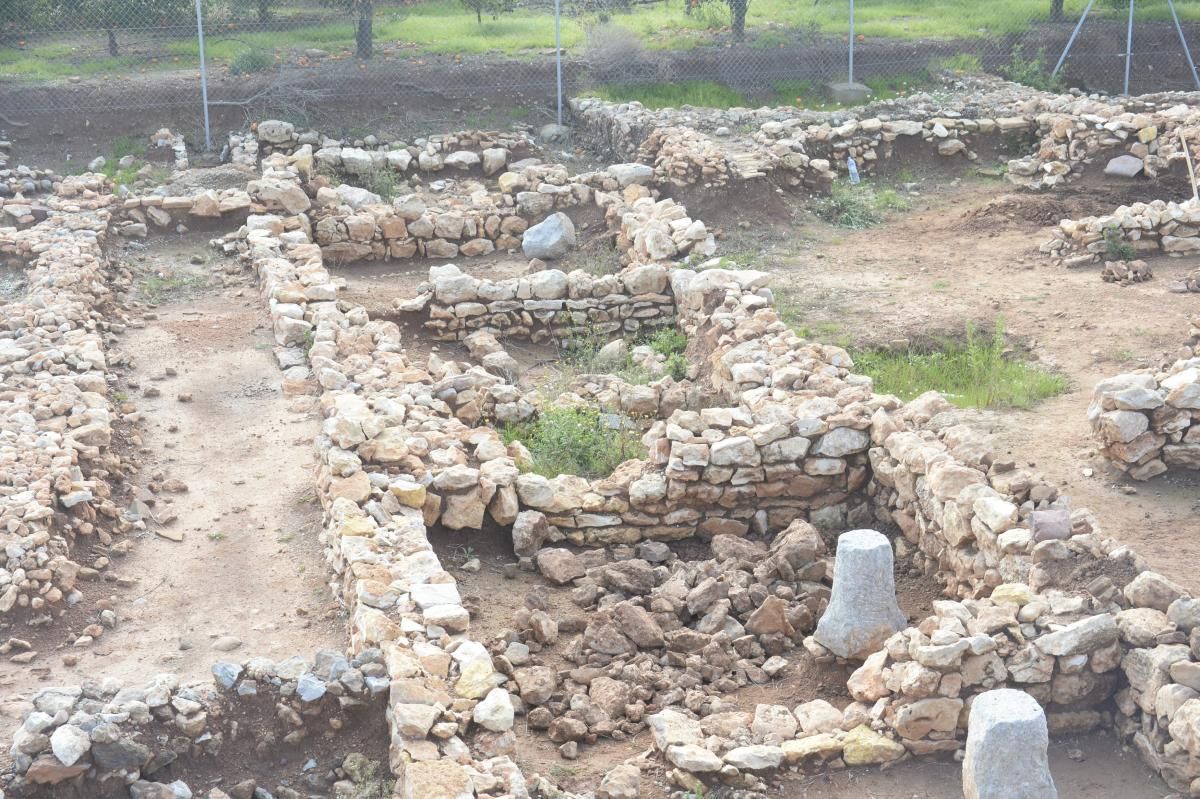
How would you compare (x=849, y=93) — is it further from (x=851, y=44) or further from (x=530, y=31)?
(x=530, y=31)

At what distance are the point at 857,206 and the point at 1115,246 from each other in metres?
3.16

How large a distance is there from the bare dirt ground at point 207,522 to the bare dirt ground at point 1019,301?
4.73 meters

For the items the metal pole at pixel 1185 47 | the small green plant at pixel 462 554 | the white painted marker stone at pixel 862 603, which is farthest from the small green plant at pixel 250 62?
the white painted marker stone at pixel 862 603

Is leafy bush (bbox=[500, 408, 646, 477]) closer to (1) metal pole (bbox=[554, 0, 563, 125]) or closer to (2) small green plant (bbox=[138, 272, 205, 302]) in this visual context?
(2) small green plant (bbox=[138, 272, 205, 302])

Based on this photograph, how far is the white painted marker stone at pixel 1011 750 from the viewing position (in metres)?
5.98

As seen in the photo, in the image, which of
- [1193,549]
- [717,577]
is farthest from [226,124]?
[1193,549]

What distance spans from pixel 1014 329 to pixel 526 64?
11.1 meters

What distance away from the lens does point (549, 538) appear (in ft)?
30.7

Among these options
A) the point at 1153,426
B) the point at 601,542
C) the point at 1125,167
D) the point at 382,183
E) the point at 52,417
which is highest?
the point at 1125,167

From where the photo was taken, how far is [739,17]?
2258 cm

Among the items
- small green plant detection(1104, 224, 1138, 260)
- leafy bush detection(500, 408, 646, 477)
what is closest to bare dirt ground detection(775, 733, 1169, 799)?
leafy bush detection(500, 408, 646, 477)

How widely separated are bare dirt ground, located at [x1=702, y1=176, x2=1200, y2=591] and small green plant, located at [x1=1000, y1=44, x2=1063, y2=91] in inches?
214

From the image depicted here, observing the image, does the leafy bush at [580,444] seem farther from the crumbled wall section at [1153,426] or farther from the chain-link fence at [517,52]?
the chain-link fence at [517,52]

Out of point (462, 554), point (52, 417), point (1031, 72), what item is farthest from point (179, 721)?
point (1031, 72)
